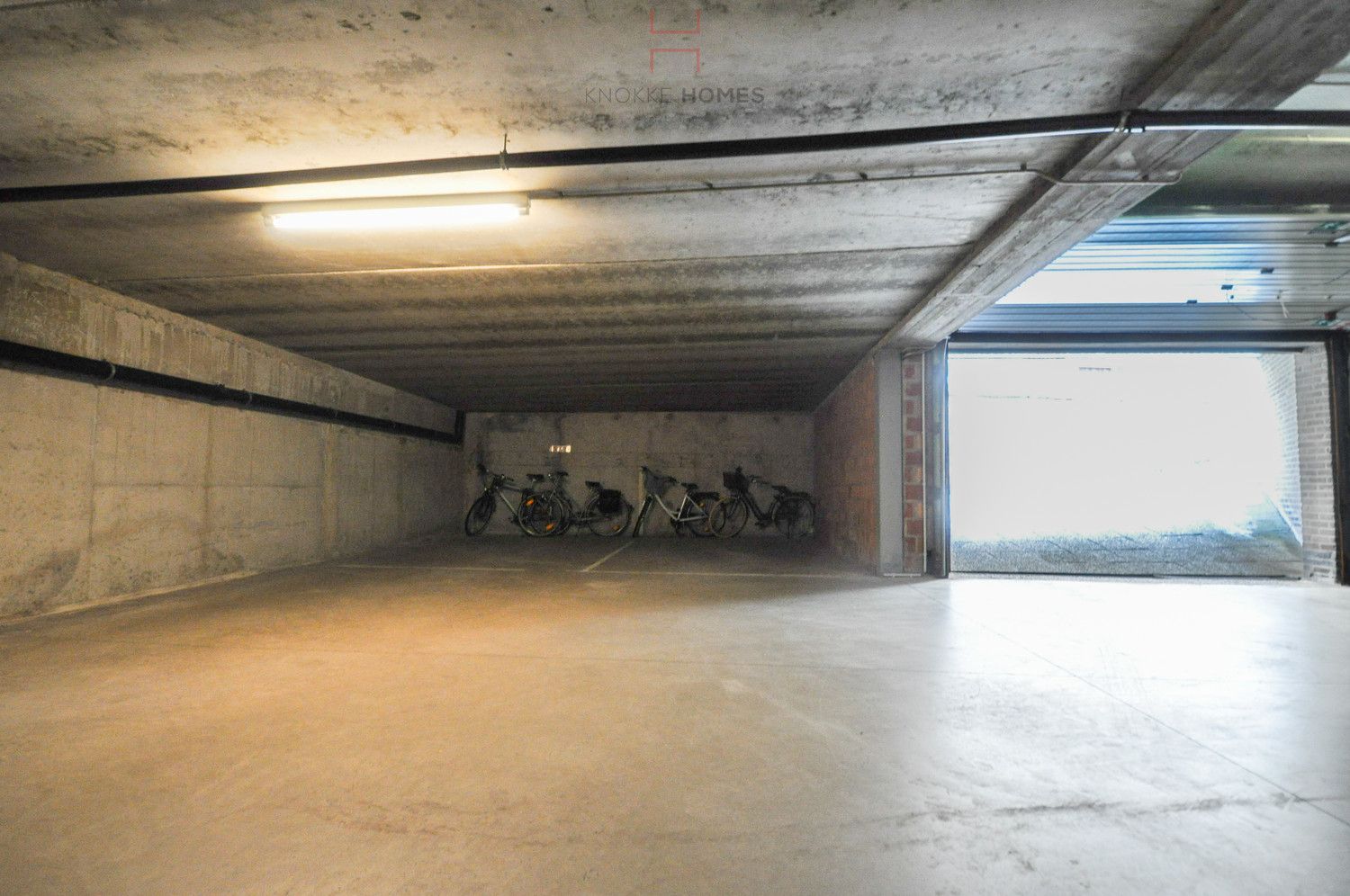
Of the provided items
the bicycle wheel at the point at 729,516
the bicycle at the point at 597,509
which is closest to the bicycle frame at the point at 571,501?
the bicycle at the point at 597,509

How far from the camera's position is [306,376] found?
272 inches

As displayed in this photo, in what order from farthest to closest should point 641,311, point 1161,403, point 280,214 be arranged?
1. point 1161,403
2. point 641,311
3. point 280,214

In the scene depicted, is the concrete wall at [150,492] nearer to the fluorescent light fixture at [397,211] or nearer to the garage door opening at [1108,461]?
the fluorescent light fixture at [397,211]

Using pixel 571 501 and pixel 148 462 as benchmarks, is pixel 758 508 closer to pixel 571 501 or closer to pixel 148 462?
pixel 571 501

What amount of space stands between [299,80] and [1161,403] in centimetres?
1277

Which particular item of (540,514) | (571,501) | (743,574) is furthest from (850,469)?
(540,514)

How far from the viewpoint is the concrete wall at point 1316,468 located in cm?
620

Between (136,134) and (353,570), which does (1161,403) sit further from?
(136,134)

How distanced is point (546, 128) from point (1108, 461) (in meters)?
11.6

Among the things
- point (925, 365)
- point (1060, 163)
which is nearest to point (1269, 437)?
point (925, 365)

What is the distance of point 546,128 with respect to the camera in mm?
2674

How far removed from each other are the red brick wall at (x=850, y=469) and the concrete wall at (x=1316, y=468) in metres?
4.34

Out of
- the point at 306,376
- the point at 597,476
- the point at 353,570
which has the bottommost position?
the point at 353,570

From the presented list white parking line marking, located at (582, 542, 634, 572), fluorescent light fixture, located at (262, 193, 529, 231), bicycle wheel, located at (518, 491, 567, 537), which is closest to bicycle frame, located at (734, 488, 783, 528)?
white parking line marking, located at (582, 542, 634, 572)
